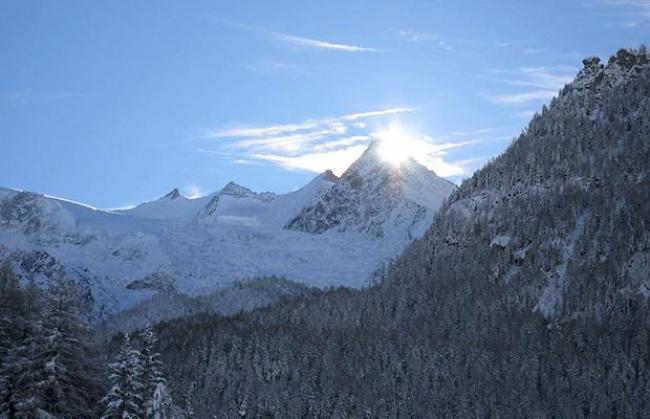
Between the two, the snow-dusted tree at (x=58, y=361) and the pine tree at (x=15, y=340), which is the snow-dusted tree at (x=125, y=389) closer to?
the snow-dusted tree at (x=58, y=361)

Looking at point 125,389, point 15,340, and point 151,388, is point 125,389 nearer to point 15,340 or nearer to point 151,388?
point 151,388

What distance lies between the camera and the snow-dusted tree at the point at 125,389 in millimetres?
49312

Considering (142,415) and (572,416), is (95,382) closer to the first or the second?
(142,415)

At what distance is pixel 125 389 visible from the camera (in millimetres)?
50000

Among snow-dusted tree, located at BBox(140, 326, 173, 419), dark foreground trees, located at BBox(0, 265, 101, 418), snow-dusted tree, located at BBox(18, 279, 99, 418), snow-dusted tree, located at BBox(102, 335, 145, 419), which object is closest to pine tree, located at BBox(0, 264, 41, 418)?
dark foreground trees, located at BBox(0, 265, 101, 418)

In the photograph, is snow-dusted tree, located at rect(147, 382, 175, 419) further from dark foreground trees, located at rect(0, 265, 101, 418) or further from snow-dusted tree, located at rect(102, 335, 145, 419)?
dark foreground trees, located at rect(0, 265, 101, 418)

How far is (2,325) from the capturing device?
55.9 meters

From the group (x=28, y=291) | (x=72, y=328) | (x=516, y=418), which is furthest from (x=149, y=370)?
(x=516, y=418)

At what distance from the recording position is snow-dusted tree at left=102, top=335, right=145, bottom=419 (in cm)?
4931

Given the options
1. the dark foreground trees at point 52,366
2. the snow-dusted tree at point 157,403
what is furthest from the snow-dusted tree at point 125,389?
the dark foreground trees at point 52,366

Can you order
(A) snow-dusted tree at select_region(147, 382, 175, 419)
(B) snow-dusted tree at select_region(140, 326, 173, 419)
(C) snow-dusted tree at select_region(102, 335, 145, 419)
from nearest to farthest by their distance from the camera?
1. (C) snow-dusted tree at select_region(102, 335, 145, 419)
2. (A) snow-dusted tree at select_region(147, 382, 175, 419)
3. (B) snow-dusted tree at select_region(140, 326, 173, 419)

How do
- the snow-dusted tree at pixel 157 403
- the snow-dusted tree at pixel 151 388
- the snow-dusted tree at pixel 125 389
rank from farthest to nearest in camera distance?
1. the snow-dusted tree at pixel 151 388
2. the snow-dusted tree at pixel 157 403
3. the snow-dusted tree at pixel 125 389

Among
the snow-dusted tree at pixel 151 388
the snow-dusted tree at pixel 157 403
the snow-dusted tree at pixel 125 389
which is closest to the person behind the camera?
the snow-dusted tree at pixel 125 389

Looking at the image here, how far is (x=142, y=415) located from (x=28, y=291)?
702 inches
